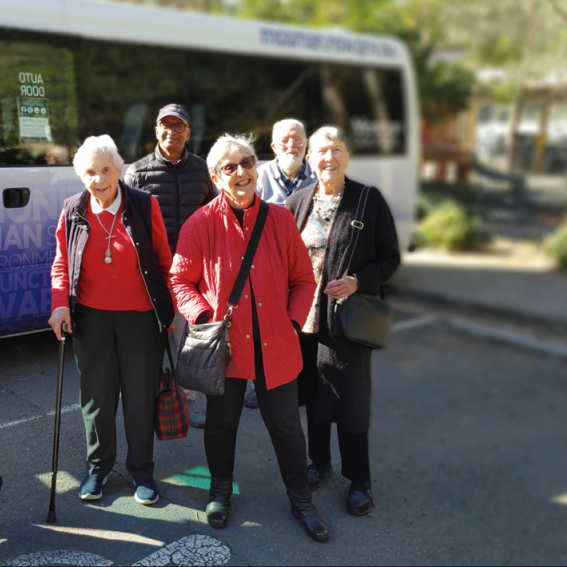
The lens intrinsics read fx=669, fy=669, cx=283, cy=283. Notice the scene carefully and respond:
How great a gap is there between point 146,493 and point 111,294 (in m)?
0.99

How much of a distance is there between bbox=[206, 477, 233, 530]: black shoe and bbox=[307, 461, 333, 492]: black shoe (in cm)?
49

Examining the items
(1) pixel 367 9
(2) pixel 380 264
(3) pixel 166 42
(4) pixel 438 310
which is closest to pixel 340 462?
(2) pixel 380 264

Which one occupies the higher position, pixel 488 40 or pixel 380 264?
pixel 488 40

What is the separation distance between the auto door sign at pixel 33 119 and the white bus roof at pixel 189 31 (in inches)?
30.8

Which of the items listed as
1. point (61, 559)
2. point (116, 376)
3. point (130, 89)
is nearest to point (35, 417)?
point (116, 376)

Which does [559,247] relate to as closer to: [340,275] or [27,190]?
[340,275]

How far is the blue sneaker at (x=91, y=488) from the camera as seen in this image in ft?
10.3

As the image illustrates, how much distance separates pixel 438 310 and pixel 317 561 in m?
7.26

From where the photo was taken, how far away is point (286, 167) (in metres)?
3.48

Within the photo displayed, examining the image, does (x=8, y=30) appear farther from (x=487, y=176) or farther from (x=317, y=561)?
(x=487, y=176)

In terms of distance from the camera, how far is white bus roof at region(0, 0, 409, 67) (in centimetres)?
440

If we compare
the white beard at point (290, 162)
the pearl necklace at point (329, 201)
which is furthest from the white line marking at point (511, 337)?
the pearl necklace at point (329, 201)

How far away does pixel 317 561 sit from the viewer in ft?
9.87

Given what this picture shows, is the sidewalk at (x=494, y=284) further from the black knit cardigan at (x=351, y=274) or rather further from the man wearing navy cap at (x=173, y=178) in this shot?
Answer: the man wearing navy cap at (x=173, y=178)
